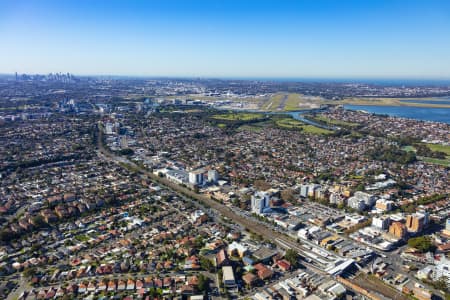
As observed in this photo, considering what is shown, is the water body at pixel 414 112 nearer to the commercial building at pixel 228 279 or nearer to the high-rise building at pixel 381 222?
the high-rise building at pixel 381 222

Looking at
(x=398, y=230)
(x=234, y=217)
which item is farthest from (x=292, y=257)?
(x=398, y=230)

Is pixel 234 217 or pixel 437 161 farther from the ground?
pixel 437 161

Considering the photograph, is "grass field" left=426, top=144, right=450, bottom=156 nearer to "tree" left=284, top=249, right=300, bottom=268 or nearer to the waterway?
the waterway

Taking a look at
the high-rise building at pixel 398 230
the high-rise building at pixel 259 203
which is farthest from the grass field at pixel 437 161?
the high-rise building at pixel 259 203

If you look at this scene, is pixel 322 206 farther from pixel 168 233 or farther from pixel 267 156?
pixel 267 156

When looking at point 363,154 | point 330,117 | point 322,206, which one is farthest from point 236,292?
point 330,117

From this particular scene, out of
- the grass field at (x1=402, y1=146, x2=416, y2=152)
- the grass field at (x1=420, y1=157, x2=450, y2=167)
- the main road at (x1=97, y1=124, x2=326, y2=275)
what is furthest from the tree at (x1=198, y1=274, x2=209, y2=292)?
the grass field at (x1=402, y1=146, x2=416, y2=152)

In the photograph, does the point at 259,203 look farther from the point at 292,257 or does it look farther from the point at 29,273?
the point at 29,273
